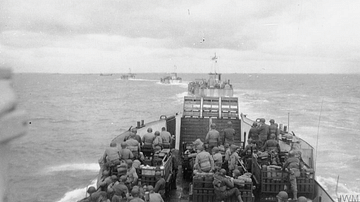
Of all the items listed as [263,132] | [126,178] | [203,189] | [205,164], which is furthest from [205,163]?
[263,132]

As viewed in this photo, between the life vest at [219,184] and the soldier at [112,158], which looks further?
the soldier at [112,158]

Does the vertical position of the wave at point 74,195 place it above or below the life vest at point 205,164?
below

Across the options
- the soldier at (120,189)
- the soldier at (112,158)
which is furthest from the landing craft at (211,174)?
the soldier at (120,189)

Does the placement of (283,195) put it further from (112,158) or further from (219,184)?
(112,158)

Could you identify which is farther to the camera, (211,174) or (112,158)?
(112,158)

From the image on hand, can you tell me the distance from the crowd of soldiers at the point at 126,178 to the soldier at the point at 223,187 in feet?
3.94

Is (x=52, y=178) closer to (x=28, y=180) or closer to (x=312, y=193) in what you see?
(x=28, y=180)

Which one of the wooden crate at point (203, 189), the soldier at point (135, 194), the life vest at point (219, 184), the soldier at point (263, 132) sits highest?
the soldier at point (263, 132)

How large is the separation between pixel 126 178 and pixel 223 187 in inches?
79.2

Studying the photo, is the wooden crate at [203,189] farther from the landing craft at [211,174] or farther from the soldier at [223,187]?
the soldier at [223,187]

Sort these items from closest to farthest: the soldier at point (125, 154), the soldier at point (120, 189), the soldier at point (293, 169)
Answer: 1. the soldier at point (120, 189)
2. the soldier at point (293, 169)
3. the soldier at point (125, 154)

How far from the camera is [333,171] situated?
23.2 metres

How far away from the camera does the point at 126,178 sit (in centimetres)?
666

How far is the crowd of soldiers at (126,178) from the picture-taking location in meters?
5.89
